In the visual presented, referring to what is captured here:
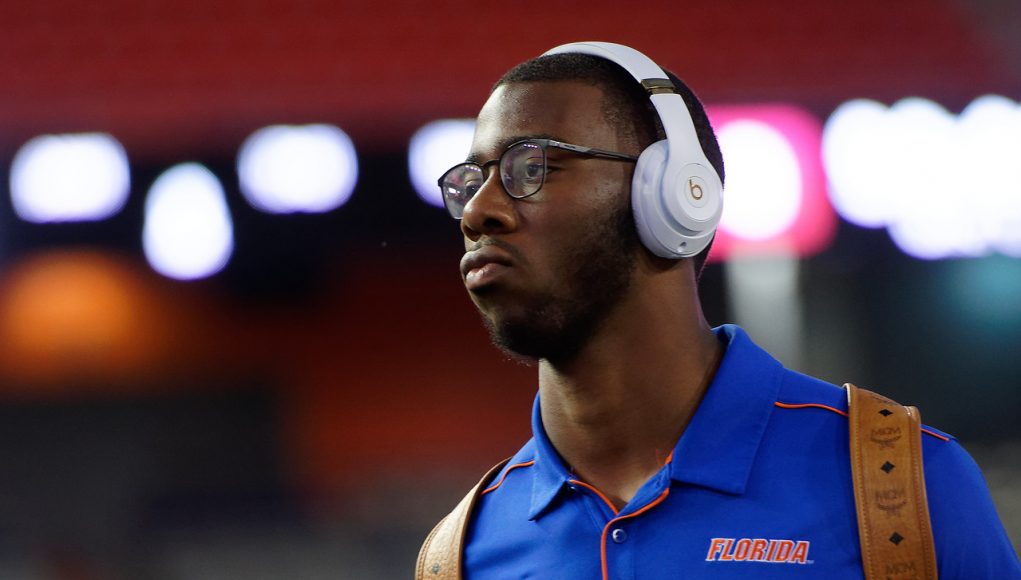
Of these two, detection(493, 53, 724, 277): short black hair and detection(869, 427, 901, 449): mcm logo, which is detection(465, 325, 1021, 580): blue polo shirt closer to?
detection(869, 427, 901, 449): mcm logo

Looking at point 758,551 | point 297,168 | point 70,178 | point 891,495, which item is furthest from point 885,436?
point 70,178

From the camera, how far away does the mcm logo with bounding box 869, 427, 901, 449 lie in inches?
48.8

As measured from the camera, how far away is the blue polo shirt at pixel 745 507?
121 centimetres

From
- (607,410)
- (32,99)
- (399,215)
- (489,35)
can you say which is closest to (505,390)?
(399,215)

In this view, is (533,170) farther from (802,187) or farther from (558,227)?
(802,187)

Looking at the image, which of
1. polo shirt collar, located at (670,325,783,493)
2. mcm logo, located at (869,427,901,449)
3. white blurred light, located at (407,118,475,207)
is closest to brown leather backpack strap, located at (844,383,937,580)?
mcm logo, located at (869,427,901,449)

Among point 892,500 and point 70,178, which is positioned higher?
point 892,500

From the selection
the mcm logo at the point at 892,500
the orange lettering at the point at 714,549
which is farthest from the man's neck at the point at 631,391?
the mcm logo at the point at 892,500

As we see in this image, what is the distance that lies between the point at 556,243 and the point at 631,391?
19cm

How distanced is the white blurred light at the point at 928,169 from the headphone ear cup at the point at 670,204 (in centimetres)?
367

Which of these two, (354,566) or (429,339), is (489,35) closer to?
(429,339)

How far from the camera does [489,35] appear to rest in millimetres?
5074

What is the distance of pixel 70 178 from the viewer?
16.2ft

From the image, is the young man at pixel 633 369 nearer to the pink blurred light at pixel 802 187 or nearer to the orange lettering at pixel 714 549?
the orange lettering at pixel 714 549
